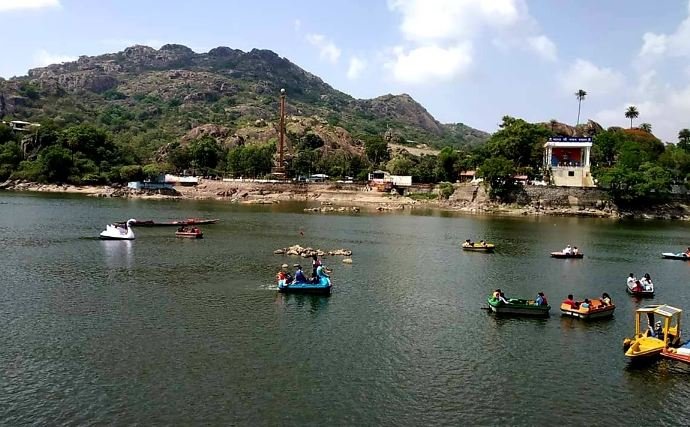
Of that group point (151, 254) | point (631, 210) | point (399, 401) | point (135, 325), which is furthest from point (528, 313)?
point (631, 210)

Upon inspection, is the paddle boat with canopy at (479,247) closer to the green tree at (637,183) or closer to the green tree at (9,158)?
the green tree at (637,183)

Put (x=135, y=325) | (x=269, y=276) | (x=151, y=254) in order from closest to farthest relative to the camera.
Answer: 1. (x=135, y=325)
2. (x=269, y=276)
3. (x=151, y=254)

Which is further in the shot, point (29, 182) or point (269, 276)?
point (29, 182)

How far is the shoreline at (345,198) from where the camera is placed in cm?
12050

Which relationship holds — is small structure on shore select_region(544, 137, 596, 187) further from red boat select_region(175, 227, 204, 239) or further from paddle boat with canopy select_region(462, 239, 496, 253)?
red boat select_region(175, 227, 204, 239)

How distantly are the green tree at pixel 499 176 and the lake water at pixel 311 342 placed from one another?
60.5m

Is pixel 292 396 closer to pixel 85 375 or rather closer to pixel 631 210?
pixel 85 375

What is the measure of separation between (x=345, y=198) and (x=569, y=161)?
5287 cm

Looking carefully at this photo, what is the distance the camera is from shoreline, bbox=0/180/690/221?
120m

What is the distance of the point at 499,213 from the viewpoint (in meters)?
121

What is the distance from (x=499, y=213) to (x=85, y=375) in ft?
345

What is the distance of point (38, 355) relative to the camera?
2759 centimetres

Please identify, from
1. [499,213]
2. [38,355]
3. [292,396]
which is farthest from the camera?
[499,213]

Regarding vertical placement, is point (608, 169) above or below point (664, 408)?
above
